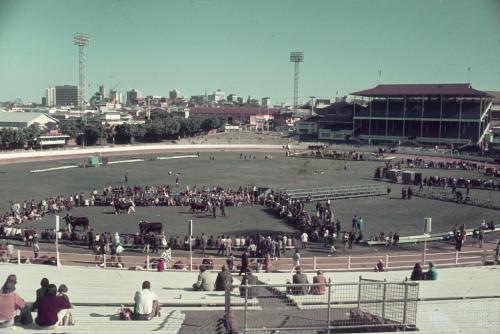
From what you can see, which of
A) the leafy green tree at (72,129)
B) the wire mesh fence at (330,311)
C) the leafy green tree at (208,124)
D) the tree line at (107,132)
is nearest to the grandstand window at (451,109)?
the tree line at (107,132)

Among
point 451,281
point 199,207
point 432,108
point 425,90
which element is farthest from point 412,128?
point 451,281

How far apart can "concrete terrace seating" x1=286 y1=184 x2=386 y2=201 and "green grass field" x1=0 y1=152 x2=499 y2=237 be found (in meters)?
1.18

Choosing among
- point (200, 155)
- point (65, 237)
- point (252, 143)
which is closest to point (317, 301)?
point (65, 237)

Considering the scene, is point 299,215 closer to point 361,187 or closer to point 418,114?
point 361,187

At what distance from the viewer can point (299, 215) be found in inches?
1028

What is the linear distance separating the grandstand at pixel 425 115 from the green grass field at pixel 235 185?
29.5m

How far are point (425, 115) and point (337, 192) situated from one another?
55.5 metres

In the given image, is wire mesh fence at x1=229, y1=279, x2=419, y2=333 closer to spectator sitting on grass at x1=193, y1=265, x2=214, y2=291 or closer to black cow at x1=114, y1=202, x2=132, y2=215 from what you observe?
spectator sitting on grass at x1=193, y1=265, x2=214, y2=291

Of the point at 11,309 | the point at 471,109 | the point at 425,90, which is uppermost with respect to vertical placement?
the point at 425,90

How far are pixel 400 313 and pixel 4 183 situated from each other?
1481 inches

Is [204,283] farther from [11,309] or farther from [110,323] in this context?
[11,309]

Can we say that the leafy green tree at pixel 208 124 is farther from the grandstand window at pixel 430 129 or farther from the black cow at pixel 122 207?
the black cow at pixel 122 207

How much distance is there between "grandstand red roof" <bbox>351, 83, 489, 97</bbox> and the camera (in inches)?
3179

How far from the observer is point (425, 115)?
276ft
